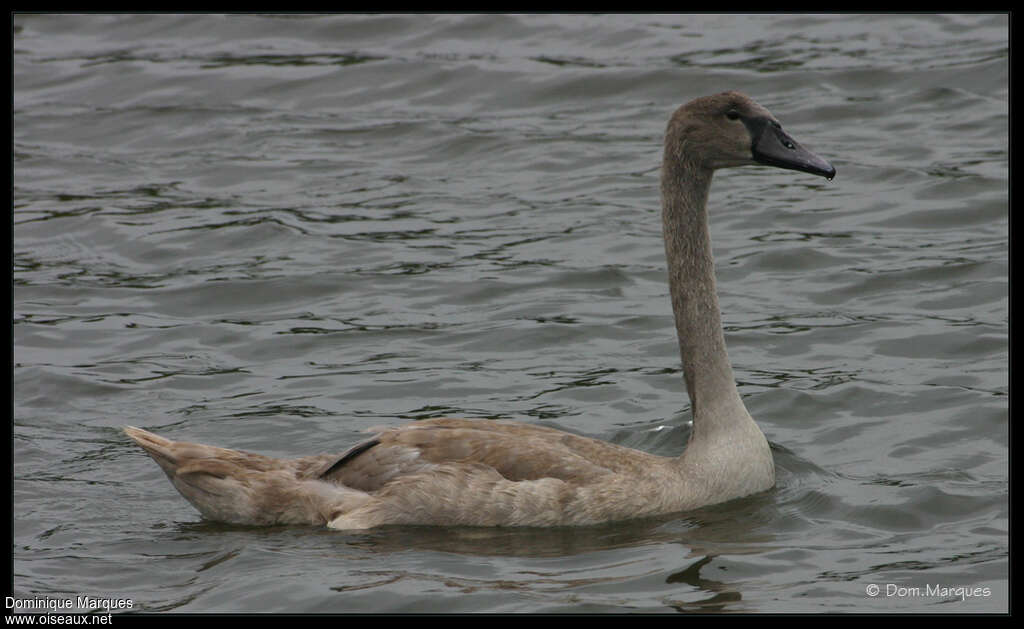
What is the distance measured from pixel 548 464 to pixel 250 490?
1559mm

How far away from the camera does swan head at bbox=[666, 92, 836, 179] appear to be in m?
9.03

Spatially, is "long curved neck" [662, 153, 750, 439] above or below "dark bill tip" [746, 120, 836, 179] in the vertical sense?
below

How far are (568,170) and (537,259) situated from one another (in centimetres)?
237

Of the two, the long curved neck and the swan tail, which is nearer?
the swan tail

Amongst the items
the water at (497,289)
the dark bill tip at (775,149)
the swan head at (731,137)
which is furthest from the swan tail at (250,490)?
the dark bill tip at (775,149)

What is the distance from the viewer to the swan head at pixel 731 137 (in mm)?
9031

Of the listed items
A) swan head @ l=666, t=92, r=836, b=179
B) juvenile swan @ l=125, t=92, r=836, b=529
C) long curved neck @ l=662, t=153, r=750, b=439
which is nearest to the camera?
juvenile swan @ l=125, t=92, r=836, b=529

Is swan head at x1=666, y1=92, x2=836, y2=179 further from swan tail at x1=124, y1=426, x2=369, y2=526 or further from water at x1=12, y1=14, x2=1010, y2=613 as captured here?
swan tail at x1=124, y1=426, x2=369, y2=526

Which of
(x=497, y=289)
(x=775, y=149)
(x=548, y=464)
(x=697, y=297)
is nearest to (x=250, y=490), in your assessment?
(x=548, y=464)

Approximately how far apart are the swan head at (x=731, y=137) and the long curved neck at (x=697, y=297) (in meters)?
0.09

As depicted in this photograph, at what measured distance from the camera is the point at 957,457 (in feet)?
32.6

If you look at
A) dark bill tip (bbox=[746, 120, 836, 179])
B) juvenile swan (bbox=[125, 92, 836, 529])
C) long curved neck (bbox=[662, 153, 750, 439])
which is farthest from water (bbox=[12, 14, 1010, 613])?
dark bill tip (bbox=[746, 120, 836, 179])

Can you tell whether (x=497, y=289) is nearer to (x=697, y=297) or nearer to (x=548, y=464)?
(x=697, y=297)

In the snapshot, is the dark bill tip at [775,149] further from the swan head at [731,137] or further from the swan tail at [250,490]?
the swan tail at [250,490]
